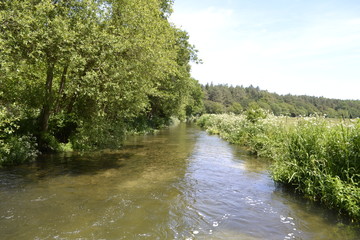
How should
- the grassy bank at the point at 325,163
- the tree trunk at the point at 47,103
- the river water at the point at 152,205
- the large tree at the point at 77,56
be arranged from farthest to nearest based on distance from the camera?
1. the tree trunk at the point at 47,103
2. the large tree at the point at 77,56
3. the grassy bank at the point at 325,163
4. the river water at the point at 152,205

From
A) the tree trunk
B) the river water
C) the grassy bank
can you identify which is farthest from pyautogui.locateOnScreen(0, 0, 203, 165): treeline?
the grassy bank

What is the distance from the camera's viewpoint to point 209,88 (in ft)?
545

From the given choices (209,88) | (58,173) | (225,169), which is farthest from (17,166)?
(209,88)

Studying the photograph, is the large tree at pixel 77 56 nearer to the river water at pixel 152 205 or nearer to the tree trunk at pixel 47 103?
the tree trunk at pixel 47 103

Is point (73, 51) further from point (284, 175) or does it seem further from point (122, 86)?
point (284, 175)

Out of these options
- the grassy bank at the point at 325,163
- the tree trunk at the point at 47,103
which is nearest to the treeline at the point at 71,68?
the tree trunk at the point at 47,103

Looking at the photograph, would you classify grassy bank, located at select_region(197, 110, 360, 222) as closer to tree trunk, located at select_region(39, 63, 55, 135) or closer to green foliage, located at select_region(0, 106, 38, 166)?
tree trunk, located at select_region(39, 63, 55, 135)

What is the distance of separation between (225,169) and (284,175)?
383 cm

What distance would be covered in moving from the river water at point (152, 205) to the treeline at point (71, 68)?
7.35 ft

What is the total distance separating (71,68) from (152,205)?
742 centimetres

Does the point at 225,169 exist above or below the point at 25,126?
below

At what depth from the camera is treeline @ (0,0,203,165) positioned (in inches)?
417

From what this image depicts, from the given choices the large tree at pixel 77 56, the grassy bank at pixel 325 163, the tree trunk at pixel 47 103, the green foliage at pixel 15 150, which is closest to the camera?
the grassy bank at pixel 325 163

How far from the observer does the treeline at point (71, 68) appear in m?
10.6
